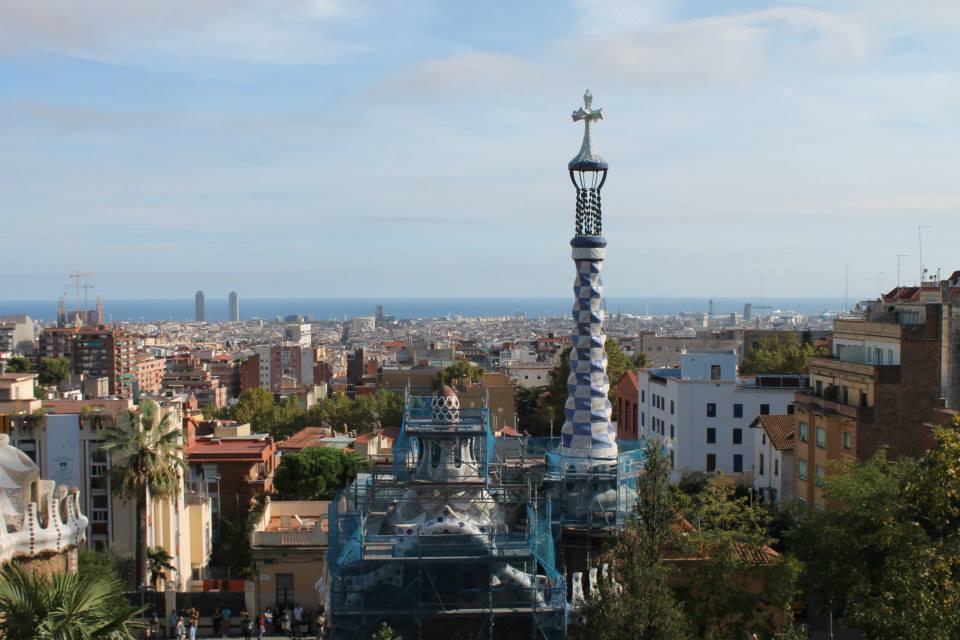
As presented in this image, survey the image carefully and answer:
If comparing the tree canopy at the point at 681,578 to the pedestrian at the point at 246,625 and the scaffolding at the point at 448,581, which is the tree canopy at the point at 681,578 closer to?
the scaffolding at the point at 448,581

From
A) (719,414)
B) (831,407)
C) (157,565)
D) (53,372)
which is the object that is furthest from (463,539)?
(53,372)

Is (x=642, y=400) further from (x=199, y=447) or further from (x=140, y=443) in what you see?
(x=140, y=443)

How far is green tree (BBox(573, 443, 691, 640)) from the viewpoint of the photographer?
62.0ft

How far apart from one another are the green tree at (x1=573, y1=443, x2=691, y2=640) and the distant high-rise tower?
26.2ft

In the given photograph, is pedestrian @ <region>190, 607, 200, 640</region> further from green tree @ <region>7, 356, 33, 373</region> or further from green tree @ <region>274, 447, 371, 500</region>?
Answer: green tree @ <region>7, 356, 33, 373</region>

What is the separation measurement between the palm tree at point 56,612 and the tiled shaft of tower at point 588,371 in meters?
14.4

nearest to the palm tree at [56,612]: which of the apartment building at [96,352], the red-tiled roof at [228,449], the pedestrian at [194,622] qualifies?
the pedestrian at [194,622]

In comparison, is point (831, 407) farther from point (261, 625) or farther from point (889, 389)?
point (261, 625)

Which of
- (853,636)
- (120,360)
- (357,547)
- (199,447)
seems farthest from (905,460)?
(120,360)

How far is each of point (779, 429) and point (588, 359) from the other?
740 inches

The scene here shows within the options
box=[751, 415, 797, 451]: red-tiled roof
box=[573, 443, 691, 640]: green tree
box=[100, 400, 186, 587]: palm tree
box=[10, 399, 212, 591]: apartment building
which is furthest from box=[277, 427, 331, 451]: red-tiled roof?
box=[573, 443, 691, 640]: green tree

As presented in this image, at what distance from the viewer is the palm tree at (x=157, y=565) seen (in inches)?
1355

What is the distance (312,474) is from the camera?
46.7m

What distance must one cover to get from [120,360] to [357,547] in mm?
127263
